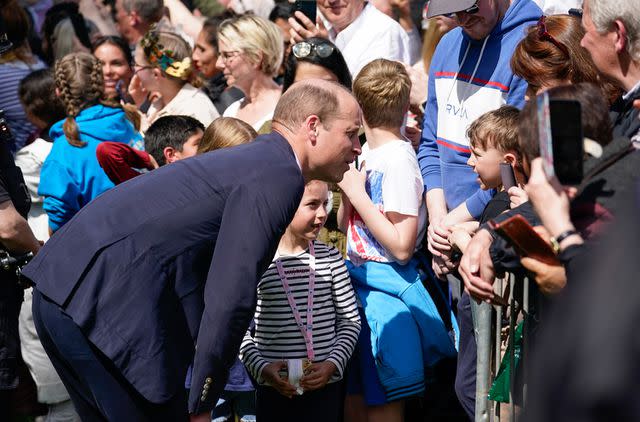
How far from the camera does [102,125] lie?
598cm

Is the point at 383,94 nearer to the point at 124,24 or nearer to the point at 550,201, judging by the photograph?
the point at 550,201

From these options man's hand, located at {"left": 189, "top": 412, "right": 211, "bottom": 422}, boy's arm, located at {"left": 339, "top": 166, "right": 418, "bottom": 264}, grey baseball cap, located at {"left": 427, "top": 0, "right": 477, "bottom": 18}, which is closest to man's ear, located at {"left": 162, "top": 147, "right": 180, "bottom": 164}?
boy's arm, located at {"left": 339, "top": 166, "right": 418, "bottom": 264}

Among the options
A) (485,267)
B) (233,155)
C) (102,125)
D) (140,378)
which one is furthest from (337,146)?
(102,125)

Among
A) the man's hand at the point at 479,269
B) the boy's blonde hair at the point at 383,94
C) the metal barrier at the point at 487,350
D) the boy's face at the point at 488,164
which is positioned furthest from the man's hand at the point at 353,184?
the man's hand at the point at 479,269

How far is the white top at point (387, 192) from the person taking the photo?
5.02 metres

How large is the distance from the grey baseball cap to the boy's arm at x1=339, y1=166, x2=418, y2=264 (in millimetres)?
905

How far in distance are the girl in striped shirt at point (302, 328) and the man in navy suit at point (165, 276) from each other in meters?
0.83

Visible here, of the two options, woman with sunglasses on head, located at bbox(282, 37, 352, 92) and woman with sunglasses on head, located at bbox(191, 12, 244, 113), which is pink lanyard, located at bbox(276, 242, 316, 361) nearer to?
woman with sunglasses on head, located at bbox(282, 37, 352, 92)

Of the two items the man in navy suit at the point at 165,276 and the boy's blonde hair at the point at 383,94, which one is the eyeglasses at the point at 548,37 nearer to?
the boy's blonde hair at the point at 383,94

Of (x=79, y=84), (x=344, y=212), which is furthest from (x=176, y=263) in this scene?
(x=79, y=84)

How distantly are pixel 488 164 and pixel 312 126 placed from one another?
2.97 feet

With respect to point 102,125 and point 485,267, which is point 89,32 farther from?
point 485,267

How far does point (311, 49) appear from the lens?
5.66 meters

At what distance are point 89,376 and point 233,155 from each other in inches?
38.1
